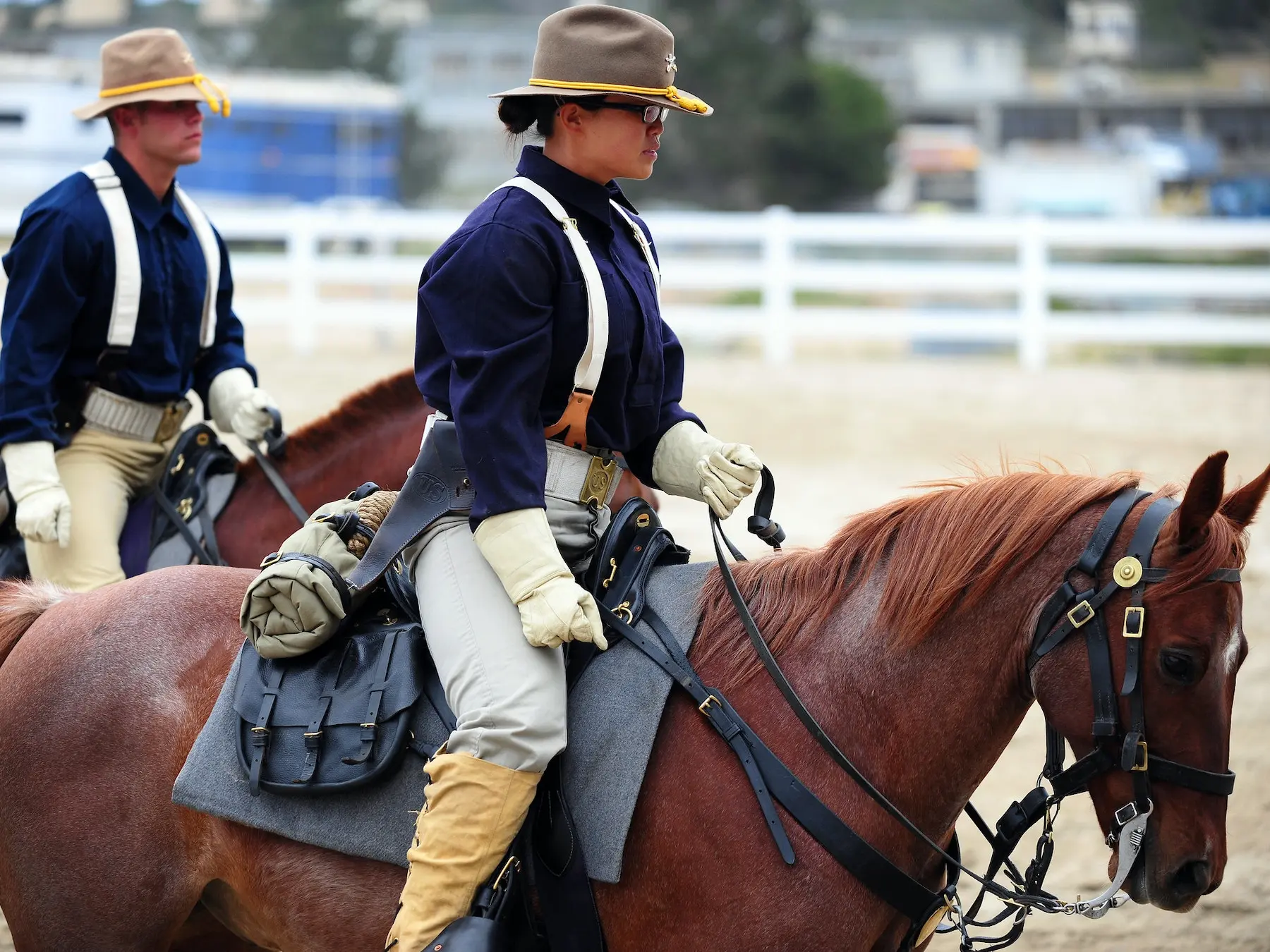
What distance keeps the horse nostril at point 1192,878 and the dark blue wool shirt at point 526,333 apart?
4.37ft

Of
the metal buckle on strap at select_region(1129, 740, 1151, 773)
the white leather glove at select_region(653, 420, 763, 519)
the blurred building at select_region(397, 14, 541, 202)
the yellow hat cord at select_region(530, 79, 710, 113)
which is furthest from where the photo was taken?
the blurred building at select_region(397, 14, 541, 202)

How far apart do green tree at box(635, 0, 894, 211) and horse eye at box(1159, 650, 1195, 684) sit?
3185cm

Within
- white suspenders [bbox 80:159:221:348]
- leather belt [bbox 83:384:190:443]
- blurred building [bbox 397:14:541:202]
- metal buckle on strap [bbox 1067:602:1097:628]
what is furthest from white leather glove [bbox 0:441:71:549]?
blurred building [bbox 397:14:541:202]

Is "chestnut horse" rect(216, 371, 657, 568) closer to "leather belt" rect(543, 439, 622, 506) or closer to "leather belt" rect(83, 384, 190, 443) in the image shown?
"leather belt" rect(83, 384, 190, 443)

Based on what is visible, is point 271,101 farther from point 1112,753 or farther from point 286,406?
point 1112,753

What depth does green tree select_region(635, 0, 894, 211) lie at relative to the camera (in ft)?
111

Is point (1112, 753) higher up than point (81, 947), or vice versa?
point (1112, 753)

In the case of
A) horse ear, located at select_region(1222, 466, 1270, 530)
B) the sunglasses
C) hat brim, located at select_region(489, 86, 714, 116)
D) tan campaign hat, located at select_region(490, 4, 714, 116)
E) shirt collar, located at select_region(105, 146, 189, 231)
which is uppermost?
tan campaign hat, located at select_region(490, 4, 714, 116)

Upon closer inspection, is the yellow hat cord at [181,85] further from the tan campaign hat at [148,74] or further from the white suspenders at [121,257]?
the white suspenders at [121,257]

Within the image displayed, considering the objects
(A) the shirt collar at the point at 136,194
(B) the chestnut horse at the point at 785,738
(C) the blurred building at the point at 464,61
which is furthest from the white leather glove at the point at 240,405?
(C) the blurred building at the point at 464,61

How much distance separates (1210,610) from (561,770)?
4.05ft

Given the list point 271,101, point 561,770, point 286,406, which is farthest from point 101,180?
point 271,101

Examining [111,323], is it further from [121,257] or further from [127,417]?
[127,417]

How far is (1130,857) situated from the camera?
2357 mm
